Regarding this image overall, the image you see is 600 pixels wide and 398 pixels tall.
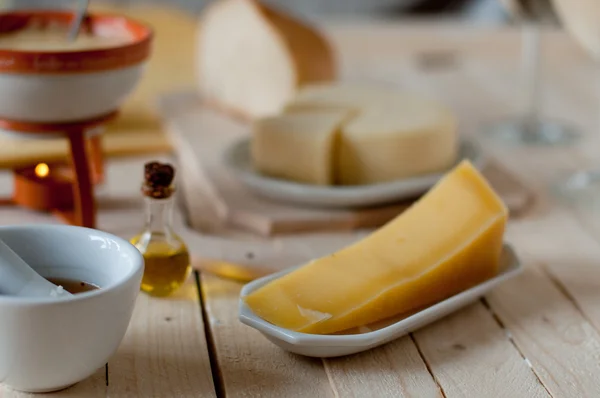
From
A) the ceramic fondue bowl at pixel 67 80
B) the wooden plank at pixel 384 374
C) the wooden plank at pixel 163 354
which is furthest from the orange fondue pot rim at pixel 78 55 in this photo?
the wooden plank at pixel 384 374

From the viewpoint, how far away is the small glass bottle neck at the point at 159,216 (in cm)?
88

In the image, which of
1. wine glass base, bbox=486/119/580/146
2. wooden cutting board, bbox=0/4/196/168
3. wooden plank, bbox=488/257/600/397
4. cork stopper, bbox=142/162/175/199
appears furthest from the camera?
wine glass base, bbox=486/119/580/146

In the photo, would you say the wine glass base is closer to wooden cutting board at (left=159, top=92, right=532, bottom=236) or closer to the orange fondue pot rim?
wooden cutting board at (left=159, top=92, right=532, bottom=236)

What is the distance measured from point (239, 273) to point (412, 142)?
31 cm

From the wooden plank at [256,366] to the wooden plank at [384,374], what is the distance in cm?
1

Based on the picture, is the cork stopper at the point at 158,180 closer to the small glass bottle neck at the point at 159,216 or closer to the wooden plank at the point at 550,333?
the small glass bottle neck at the point at 159,216

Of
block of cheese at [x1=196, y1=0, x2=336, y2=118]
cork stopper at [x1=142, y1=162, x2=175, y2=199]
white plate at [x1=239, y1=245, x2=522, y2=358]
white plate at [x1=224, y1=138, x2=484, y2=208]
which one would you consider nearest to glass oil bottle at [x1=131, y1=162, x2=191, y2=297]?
cork stopper at [x1=142, y1=162, x2=175, y2=199]

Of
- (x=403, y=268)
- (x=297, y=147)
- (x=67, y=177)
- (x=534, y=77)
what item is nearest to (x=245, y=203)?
(x=297, y=147)

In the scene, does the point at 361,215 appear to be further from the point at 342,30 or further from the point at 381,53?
the point at 342,30

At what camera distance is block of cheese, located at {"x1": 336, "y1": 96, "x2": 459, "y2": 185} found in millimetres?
1109

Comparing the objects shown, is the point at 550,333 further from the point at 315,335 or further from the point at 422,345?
the point at 315,335

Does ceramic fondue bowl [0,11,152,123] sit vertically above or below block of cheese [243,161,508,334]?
above

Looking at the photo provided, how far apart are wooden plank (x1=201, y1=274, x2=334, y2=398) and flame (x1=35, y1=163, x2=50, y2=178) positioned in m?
0.38

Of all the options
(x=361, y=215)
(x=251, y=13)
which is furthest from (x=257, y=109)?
(x=361, y=215)
